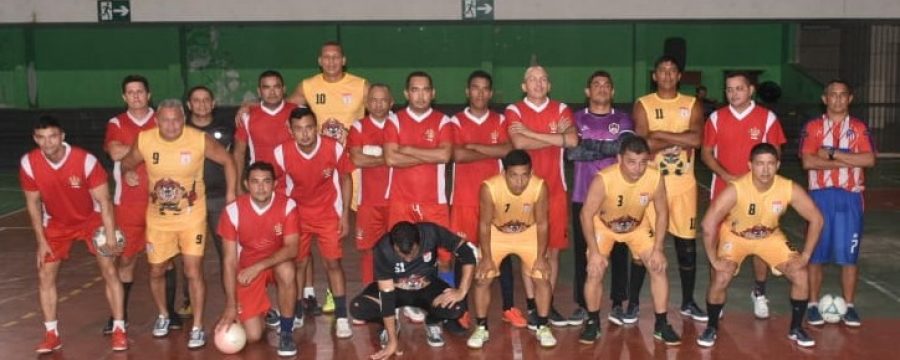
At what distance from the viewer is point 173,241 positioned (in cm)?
772

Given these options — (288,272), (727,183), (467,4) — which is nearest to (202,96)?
(288,272)

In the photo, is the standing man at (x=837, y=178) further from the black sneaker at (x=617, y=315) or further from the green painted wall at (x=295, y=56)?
the green painted wall at (x=295, y=56)

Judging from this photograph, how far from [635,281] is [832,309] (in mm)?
1533

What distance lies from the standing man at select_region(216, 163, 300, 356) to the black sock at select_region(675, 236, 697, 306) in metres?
3.03

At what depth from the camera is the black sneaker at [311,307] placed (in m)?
8.56

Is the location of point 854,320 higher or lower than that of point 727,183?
lower

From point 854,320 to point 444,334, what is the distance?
3174 mm

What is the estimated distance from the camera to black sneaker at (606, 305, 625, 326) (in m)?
8.09

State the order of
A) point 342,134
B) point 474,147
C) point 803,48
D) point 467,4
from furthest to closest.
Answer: point 803,48 < point 467,4 < point 342,134 < point 474,147

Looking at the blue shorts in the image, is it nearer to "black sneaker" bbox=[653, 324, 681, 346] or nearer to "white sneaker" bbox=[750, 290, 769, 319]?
"white sneaker" bbox=[750, 290, 769, 319]

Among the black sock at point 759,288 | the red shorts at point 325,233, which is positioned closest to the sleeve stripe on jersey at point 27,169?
the red shorts at point 325,233

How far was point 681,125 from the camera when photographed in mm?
8102

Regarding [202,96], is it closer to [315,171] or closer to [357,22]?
[315,171]

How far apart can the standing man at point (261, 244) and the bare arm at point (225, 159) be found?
10.4 inches
